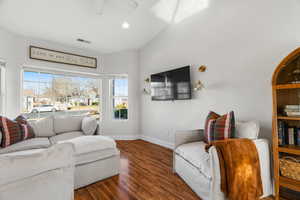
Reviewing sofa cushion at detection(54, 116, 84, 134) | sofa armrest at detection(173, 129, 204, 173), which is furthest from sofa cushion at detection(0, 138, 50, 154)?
sofa armrest at detection(173, 129, 204, 173)

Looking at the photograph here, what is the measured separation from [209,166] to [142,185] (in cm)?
94

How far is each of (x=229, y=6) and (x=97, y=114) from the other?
13.2 feet

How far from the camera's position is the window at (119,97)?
437 centimetres

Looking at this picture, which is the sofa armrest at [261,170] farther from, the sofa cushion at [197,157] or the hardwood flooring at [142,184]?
the hardwood flooring at [142,184]

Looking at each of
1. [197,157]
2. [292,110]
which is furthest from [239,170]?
[292,110]

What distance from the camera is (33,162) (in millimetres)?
954

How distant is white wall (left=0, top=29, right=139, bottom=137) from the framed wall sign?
88 millimetres

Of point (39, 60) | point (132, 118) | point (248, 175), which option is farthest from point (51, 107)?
point (248, 175)

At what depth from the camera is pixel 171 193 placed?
174 cm

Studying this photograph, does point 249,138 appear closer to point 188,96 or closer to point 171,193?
point 171,193

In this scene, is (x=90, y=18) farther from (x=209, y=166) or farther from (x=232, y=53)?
(x=209, y=166)

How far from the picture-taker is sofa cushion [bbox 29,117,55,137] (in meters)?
2.56

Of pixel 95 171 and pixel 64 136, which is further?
pixel 64 136

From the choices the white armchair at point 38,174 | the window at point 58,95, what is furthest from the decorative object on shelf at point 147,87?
the white armchair at point 38,174
